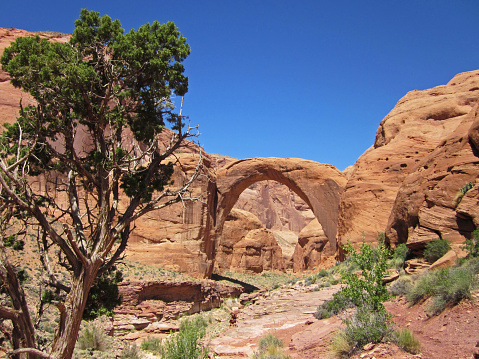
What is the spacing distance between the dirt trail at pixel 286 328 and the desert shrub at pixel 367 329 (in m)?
0.98

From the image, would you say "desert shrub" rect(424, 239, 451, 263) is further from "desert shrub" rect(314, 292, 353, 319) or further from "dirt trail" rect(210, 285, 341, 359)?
"dirt trail" rect(210, 285, 341, 359)

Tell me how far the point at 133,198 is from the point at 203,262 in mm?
18143

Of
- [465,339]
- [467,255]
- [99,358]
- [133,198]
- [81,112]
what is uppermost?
[81,112]

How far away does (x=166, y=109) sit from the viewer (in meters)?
10.2

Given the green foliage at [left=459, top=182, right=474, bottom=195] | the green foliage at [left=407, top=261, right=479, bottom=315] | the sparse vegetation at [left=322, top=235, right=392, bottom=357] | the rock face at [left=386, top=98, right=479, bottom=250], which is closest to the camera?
the sparse vegetation at [left=322, top=235, right=392, bottom=357]

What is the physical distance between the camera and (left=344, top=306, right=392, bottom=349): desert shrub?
697 cm

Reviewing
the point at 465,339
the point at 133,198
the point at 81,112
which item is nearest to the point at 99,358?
the point at 133,198

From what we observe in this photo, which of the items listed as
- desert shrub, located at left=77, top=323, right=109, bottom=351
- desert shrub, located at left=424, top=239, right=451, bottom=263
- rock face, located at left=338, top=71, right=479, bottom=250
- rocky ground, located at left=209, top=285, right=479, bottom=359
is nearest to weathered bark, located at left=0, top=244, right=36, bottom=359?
rocky ground, located at left=209, top=285, right=479, bottom=359

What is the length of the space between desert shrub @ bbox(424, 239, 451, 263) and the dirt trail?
3.81m

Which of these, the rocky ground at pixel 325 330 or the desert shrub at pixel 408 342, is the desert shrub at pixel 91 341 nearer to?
the rocky ground at pixel 325 330

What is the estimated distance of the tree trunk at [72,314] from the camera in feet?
24.1

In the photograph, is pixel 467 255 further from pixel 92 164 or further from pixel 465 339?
pixel 92 164

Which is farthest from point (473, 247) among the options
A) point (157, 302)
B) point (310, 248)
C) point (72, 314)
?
point (310, 248)

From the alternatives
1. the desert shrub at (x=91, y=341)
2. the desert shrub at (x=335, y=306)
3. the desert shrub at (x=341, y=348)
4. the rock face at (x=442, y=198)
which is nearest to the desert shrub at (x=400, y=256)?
the rock face at (x=442, y=198)
